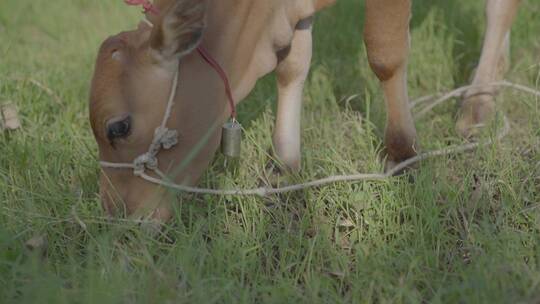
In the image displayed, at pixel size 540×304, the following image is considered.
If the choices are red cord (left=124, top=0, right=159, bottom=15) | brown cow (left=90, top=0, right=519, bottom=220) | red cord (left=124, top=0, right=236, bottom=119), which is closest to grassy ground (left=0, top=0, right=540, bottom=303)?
brown cow (left=90, top=0, right=519, bottom=220)

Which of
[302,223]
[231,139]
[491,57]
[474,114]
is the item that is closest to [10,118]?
[231,139]

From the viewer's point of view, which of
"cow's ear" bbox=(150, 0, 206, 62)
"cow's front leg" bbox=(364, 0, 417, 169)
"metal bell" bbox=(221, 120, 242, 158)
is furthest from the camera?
"cow's front leg" bbox=(364, 0, 417, 169)

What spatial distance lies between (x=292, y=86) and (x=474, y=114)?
2.50 ft

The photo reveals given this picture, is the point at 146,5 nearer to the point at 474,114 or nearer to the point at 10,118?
the point at 10,118

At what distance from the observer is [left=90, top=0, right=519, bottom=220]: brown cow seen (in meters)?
2.63

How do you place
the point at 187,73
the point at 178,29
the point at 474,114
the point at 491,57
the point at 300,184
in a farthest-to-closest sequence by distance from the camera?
the point at 491,57 → the point at 474,114 → the point at 300,184 → the point at 187,73 → the point at 178,29

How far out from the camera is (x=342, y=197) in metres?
2.98

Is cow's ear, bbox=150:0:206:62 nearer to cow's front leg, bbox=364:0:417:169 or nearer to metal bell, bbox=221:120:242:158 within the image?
metal bell, bbox=221:120:242:158

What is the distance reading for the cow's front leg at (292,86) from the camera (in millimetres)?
3416

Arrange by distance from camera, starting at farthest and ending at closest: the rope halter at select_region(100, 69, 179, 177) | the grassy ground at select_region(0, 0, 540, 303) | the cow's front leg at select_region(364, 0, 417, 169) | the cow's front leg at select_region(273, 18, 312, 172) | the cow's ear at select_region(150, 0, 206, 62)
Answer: the cow's front leg at select_region(273, 18, 312, 172), the cow's front leg at select_region(364, 0, 417, 169), the rope halter at select_region(100, 69, 179, 177), the cow's ear at select_region(150, 0, 206, 62), the grassy ground at select_region(0, 0, 540, 303)

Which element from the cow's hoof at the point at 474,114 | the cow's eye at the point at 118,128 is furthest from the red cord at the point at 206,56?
the cow's hoof at the point at 474,114

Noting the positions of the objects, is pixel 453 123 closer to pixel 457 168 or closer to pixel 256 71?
pixel 457 168

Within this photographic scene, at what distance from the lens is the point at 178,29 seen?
258 centimetres

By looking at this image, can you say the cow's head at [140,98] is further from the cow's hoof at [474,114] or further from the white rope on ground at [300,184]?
the cow's hoof at [474,114]
